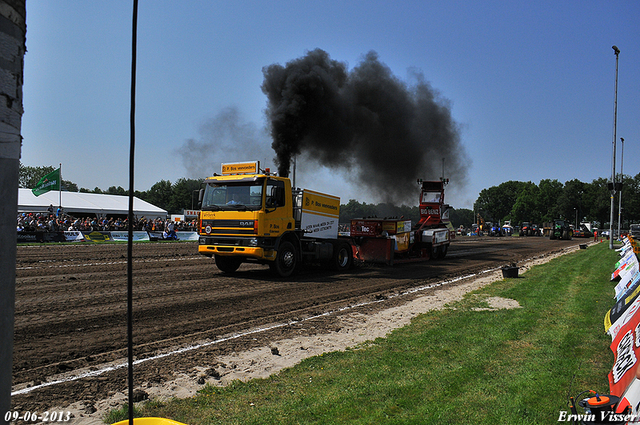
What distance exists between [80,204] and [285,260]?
121 ft

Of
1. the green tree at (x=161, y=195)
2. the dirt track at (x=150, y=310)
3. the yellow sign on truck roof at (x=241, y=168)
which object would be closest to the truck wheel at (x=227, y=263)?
the dirt track at (x=150, y=310)

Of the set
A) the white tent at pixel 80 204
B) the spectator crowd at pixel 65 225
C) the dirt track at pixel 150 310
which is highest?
the white tent at pixel 80 204

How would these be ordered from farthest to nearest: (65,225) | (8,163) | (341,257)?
(65,225) < (341,257) < (8,163)

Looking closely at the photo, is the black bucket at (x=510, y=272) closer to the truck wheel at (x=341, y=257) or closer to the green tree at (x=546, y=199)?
the truck wheel at (x=341, y=257)

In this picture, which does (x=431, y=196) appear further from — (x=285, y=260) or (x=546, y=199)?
(x=546, y=199)

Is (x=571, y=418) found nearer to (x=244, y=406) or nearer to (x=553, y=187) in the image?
(x=244, y=406)

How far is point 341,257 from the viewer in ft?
48.2

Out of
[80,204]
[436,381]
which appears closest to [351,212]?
[436,381]

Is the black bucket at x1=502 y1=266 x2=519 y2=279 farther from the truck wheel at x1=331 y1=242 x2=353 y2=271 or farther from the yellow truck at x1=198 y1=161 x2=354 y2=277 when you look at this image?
Answer: the yellow truck at x1=198 y1=161 x2=354 y2=277

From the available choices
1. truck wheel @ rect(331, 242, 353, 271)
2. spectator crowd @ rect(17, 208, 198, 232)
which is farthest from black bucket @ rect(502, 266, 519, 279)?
spectator crowd @ rect(17, 208, 198, 232)

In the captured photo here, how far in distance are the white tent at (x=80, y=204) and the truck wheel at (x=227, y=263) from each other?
966 inches

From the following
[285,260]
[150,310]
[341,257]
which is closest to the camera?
[150,310]

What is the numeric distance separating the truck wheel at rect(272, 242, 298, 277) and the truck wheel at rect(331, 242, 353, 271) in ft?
6.32

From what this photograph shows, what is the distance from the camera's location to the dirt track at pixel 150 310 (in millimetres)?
4570
